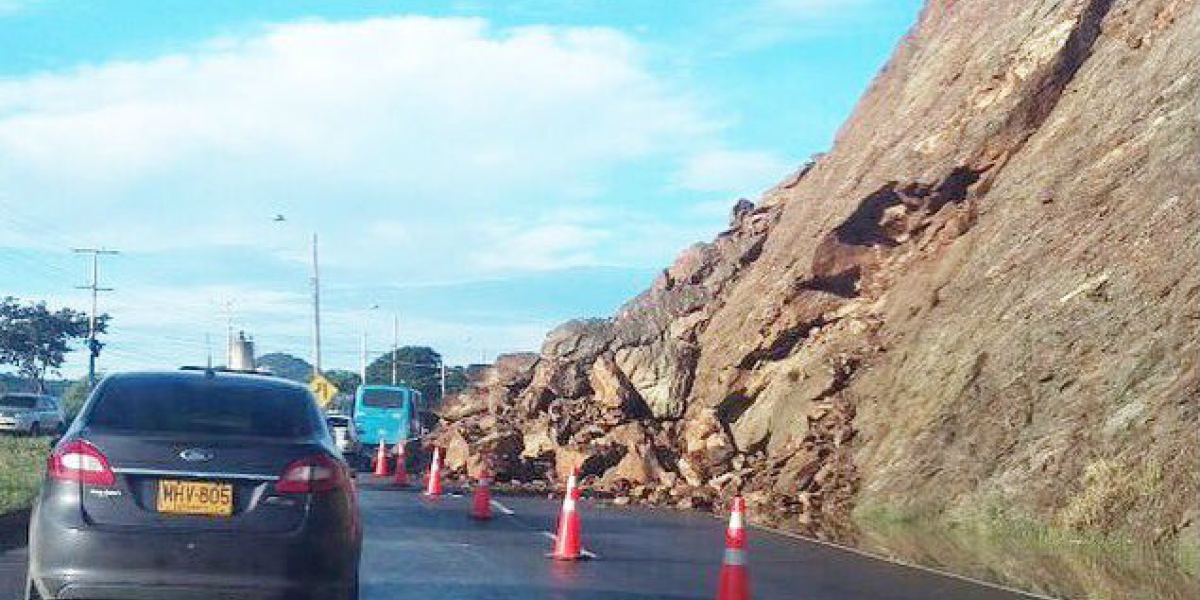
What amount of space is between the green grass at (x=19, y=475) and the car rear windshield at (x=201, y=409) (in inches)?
233

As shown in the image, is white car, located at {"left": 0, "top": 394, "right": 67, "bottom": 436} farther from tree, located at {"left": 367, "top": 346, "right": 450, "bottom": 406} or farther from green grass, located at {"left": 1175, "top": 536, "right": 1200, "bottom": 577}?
tree, located at {"left": 367, "top": 346, "right": 450, "bottom": 406}

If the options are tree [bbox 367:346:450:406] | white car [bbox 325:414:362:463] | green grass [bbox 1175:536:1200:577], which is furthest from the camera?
tree [bbox 367:346:450:406]

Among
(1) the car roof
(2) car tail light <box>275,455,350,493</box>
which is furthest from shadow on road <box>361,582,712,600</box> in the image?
(2) car tail light <box>275,455,350,493</box>

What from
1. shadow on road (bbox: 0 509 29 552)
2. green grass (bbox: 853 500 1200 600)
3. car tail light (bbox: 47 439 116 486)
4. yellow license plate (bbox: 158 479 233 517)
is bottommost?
green grass (bbox: 853 500 1200 600)

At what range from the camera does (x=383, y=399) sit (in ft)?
141

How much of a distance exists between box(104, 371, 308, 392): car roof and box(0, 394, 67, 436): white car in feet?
134

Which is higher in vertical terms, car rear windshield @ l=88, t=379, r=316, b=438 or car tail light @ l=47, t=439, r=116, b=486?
car rear windshield @ l=88, t=379, r=316, b=438

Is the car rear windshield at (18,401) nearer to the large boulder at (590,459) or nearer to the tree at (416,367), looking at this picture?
the large boulder at (590,459)

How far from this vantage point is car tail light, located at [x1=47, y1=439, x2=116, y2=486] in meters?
8.91

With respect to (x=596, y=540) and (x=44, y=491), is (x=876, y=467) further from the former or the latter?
(x=44, y=491)

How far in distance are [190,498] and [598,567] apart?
6776mm

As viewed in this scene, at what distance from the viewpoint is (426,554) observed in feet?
51.5

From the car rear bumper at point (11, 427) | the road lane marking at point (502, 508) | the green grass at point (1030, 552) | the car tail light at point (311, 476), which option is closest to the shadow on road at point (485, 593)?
the car tail light at point (311, 476)

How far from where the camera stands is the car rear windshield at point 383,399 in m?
42.9
